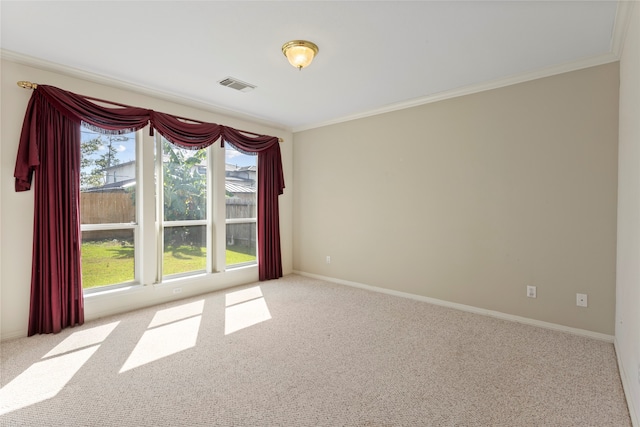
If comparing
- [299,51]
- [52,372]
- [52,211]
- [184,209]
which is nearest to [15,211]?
[52,211]

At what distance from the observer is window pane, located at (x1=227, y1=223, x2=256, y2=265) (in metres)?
4.78

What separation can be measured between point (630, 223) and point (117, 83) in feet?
15.2

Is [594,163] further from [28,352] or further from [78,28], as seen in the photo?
[28,352]

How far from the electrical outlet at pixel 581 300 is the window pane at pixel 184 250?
14.1 ft

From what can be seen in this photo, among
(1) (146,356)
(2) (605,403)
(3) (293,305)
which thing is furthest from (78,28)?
(2) (605,403)

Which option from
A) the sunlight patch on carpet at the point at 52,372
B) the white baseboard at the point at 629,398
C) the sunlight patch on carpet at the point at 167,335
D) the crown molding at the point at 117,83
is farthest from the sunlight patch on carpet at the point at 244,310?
the white baseboard at the point at 629,398

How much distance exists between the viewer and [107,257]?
3.57m

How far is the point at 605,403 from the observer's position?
6.52ft

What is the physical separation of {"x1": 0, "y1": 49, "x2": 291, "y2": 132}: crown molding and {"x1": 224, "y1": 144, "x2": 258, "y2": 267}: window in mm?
519

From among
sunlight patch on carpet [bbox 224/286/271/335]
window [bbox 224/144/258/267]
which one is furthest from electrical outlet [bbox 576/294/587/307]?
window [bbox 224/144/258/267]

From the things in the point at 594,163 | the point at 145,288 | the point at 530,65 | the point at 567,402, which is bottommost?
the point at 567,402

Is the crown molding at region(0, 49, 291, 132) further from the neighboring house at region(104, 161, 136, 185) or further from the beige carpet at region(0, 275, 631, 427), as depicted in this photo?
the beige carpet at region(0, 275, 631, 427)

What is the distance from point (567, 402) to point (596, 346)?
1121mm

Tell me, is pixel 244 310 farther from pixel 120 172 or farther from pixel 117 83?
pixel 117 83
